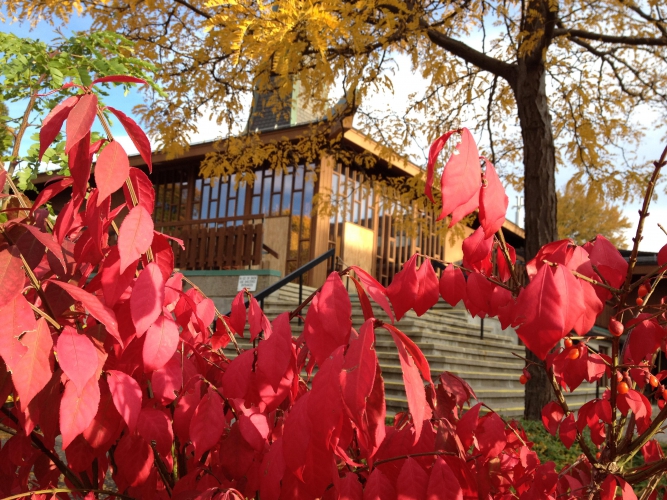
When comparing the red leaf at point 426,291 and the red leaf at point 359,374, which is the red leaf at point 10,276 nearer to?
the red leaf at point 359,374

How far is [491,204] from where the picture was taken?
93 cm

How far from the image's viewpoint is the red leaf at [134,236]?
794mm

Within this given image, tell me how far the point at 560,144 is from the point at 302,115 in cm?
814

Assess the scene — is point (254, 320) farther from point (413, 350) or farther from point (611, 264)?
point (611, 264)

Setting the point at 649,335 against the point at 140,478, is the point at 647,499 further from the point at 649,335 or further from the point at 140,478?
the point at 140,478

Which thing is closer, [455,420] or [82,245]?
[82,245]

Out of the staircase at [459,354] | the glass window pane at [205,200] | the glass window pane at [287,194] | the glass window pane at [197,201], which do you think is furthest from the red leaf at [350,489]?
the glass window pane at [197,201]

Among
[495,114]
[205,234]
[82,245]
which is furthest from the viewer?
[205,234]

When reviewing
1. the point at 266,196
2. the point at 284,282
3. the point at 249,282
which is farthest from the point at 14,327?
the point at 266,196

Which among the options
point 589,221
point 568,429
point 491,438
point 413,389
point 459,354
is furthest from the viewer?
point 589,221

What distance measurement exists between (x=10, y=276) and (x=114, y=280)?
0.52 ft

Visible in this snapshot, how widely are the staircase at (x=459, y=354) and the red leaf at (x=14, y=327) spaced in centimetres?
498

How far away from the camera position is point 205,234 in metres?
11.6

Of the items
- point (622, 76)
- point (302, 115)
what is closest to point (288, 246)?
point (302, 115)
